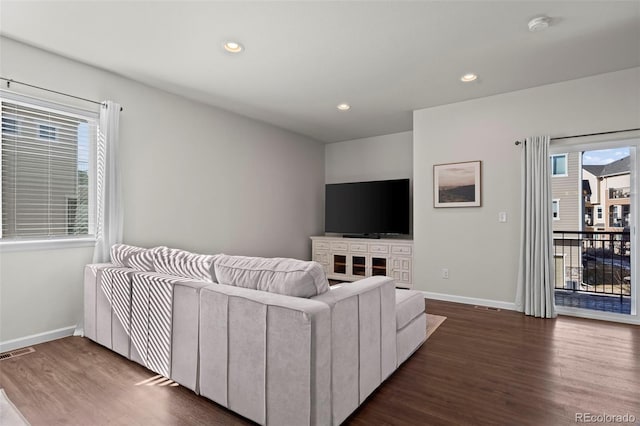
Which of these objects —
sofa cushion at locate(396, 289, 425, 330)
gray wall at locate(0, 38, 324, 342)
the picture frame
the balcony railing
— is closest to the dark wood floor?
sofa cushion at locate(396, 289, 425, 330)

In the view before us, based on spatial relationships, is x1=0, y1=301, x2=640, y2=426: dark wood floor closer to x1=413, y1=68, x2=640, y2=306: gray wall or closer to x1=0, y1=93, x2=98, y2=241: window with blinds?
x1=0, y1=93, x2=98, y2=241: window with blinds

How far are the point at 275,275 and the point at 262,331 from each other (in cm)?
31

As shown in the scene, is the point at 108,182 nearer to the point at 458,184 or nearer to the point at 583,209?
the point at 458,184

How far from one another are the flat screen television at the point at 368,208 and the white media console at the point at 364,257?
8.3 inches

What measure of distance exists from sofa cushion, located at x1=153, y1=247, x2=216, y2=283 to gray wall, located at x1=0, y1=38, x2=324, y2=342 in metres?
1.31

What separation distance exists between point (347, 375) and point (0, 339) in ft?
9.58

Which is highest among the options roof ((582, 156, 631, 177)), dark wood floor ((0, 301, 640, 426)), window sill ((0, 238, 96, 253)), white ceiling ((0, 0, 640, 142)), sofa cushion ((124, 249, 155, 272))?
white ceiling ((0, 0, 640, 142))

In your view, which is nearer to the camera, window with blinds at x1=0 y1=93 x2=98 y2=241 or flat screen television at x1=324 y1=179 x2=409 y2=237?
window with blinds at x1=0 y1=93 x2=98 y2=241

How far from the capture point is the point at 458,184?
14.0ft

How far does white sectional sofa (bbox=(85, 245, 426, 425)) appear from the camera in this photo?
150cm

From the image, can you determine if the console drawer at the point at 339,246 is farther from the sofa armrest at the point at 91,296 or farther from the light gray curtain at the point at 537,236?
the sofa armrest at the point at 91,296

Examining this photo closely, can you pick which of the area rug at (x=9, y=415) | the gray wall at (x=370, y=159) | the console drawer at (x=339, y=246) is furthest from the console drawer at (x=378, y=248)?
the area rug at (x=9, y=415)

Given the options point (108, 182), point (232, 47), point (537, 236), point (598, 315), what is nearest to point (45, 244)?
point (108, 182)

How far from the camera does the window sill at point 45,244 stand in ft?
8.82
